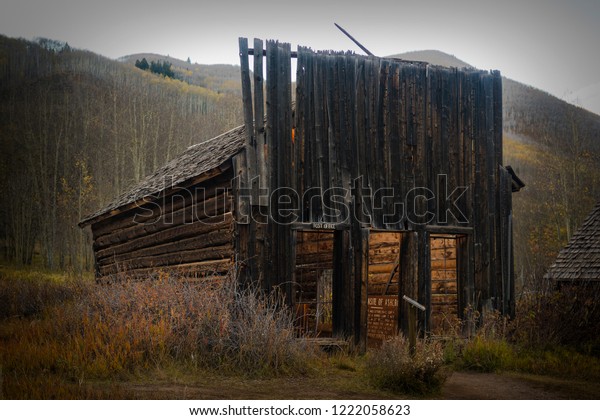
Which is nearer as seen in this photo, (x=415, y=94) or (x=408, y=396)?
(x=408, y=396)

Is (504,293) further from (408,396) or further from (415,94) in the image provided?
(408,396)

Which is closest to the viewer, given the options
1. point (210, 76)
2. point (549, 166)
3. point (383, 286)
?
point (383, 286)

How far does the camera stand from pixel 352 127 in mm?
11609

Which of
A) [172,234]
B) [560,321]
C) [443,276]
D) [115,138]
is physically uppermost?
[115,138]

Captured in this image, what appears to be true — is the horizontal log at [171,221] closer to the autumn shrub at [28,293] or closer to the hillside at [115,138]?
the autumn shrub at [28,293]

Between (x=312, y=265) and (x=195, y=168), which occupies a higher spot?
(x=195, y=168)

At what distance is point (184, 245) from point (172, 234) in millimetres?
603

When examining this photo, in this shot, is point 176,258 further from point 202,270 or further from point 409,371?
point 409,371

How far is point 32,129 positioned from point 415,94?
17752 millimetres

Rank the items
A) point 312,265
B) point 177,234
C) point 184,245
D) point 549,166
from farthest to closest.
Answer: point 549,166
point 312,265
point 177,234
point 184,245

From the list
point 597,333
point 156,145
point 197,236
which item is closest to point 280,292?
point 197,236

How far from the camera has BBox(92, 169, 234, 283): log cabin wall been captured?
11414 mm

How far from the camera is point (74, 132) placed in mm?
28812

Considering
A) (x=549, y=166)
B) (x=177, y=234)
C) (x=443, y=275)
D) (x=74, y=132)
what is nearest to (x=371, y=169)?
(x=443, y=275)
